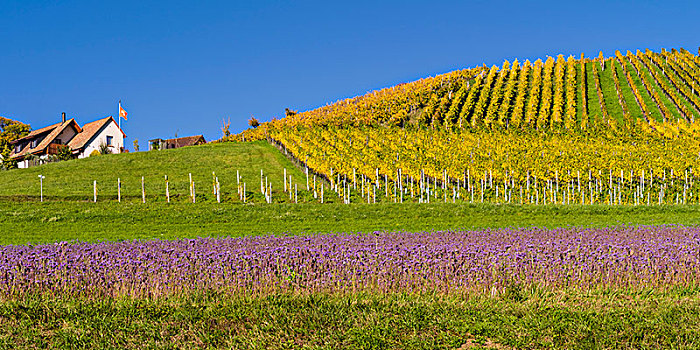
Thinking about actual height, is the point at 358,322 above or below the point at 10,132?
below

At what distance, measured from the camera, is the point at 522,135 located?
5612cm

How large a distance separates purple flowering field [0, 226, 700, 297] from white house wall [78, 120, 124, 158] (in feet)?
239

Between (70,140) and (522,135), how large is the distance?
58286mm

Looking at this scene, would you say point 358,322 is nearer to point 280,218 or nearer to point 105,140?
point 280,218

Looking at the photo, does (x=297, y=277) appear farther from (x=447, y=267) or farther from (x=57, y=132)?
(x=57, y=132)

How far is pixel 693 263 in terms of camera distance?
9.67 m

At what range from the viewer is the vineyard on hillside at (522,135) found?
36.7 m

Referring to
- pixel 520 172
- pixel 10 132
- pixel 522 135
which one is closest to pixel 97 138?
pixel 10 132

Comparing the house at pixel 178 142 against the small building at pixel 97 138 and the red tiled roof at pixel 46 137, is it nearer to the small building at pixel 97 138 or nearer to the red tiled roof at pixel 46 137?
the small building at pixel 97 138

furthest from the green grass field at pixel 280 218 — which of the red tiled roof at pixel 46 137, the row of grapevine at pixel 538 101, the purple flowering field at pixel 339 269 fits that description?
the red tiled roof at pixel 46 137

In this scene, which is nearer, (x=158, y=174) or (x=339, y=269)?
(x=339, y=269)

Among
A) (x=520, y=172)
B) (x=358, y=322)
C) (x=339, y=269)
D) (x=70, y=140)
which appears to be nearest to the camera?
(x=358, y=322)

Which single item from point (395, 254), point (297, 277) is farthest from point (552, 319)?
point (297, 277)

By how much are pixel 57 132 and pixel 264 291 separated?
7888 cm
